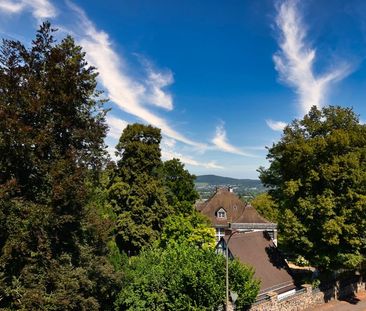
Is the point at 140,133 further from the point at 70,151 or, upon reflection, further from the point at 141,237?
the point at 70,151

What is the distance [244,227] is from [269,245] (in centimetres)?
1689

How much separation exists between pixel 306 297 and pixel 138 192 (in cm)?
1734

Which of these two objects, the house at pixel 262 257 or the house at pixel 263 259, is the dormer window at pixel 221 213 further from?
the house at pixel 263 259

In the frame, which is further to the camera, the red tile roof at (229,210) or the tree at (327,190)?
the red tile roof at (229,210)

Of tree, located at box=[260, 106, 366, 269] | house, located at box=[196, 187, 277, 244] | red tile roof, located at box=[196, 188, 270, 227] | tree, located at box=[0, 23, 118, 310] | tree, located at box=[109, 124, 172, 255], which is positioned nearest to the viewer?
tree, located at box=[0, 23, 118, 310]

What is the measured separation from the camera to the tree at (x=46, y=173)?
46.3ft

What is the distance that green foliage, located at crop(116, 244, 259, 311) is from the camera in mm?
19094

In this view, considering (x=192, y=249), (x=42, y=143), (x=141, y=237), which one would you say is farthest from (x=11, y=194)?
(x=141, y=237)

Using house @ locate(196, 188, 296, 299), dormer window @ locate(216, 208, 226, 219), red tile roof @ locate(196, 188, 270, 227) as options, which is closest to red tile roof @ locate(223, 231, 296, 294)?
house @ locate(196, 188, 296, 299)

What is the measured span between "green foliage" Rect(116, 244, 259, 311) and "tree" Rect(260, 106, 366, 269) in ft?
23.3

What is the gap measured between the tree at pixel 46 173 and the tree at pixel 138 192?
53.7ft

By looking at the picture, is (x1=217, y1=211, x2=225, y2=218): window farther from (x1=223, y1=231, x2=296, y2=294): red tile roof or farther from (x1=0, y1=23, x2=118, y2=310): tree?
(x1=0, y1=23, x2=118, y2=310): tree

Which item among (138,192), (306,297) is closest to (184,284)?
(306,297)

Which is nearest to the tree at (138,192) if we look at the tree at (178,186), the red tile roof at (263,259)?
the tree at (178,186)
